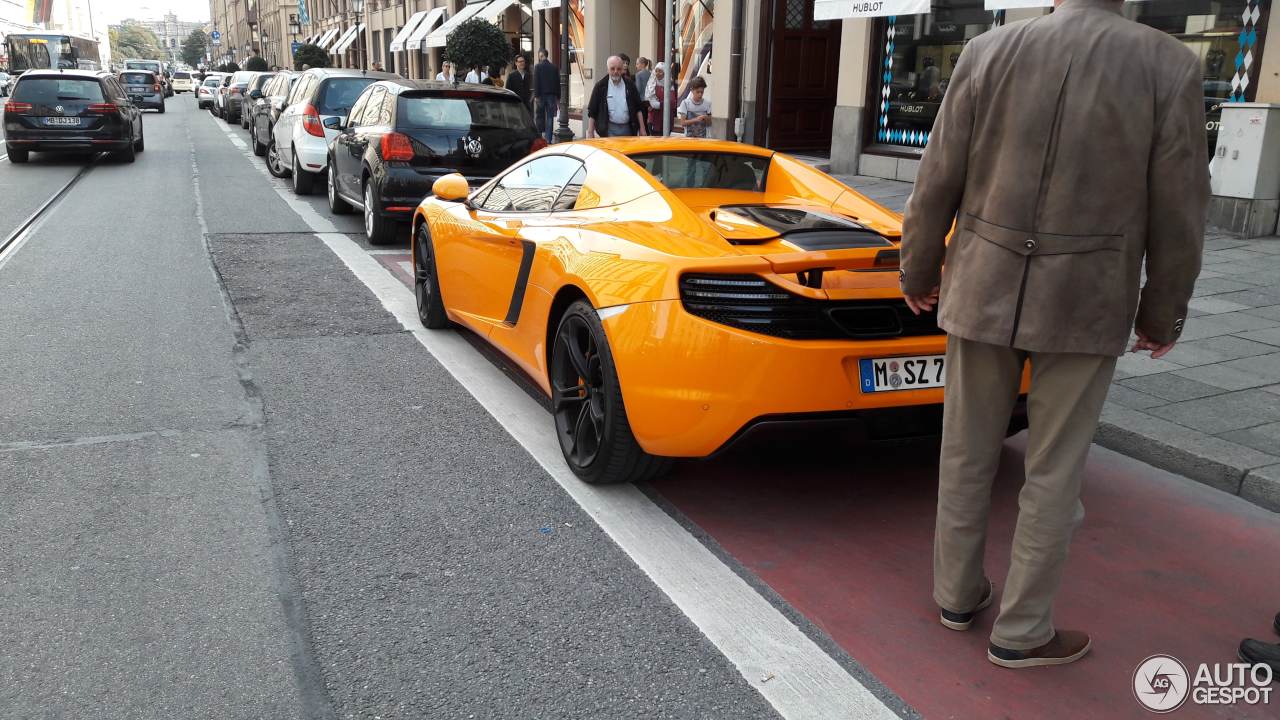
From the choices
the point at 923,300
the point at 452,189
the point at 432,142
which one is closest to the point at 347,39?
the point at 432,142

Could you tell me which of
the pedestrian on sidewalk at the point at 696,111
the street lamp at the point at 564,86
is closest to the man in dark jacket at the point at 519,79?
the street lamp at the point at 564,86

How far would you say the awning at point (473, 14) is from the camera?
101 feet

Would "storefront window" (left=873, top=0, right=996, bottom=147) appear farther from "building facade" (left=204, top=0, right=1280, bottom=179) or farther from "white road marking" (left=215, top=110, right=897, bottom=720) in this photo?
"white road marking" (left=215, top=110, right=897, bottom=720)

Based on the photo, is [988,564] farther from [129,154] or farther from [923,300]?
[129,154]

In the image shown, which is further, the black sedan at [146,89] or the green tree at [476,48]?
the black sedan at [146,89]

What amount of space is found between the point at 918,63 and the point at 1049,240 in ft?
41.7

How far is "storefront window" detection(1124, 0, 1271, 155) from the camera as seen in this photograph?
10.1m

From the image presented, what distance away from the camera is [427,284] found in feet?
22.0

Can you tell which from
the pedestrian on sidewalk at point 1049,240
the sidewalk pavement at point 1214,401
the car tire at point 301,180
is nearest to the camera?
the pedestrian on sidewalk at point 1049,240

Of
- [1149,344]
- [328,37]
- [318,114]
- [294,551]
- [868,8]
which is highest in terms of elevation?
[328,37]

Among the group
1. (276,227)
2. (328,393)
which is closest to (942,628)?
(328,393)

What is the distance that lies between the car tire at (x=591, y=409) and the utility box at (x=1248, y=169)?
25.3 feet

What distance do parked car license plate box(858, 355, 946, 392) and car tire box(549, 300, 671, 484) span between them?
826mm

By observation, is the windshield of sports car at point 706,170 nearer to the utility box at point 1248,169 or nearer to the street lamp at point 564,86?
the utility box at point 1248,169
